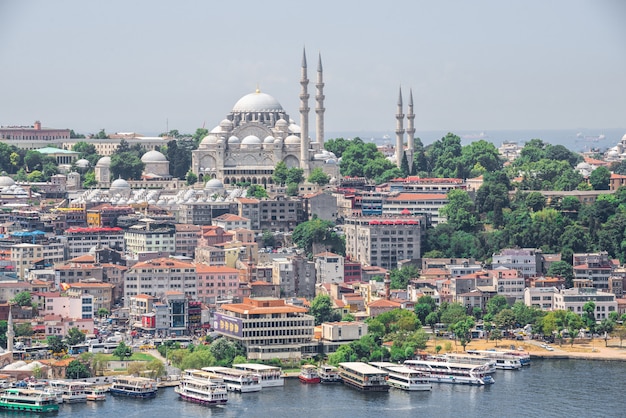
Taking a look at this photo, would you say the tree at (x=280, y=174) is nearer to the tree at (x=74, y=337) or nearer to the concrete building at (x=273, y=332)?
the concrete building at (x=273, y=332)

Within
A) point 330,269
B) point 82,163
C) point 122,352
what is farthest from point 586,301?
point 82,163

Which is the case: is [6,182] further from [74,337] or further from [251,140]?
[74,337]

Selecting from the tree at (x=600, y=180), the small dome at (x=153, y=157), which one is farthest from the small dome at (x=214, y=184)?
the tree at (x=600, y=180)

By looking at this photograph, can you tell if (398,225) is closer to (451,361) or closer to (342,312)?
(342,312)

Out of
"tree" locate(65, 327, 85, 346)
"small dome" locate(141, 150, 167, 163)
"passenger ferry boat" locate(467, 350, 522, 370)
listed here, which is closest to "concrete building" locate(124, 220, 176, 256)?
"tree" locate(65, 327, 85, 346)

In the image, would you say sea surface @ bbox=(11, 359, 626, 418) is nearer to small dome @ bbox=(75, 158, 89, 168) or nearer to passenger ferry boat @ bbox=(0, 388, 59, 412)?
passenger ferry boat @ bbox=(0, 388, 59, 412)
